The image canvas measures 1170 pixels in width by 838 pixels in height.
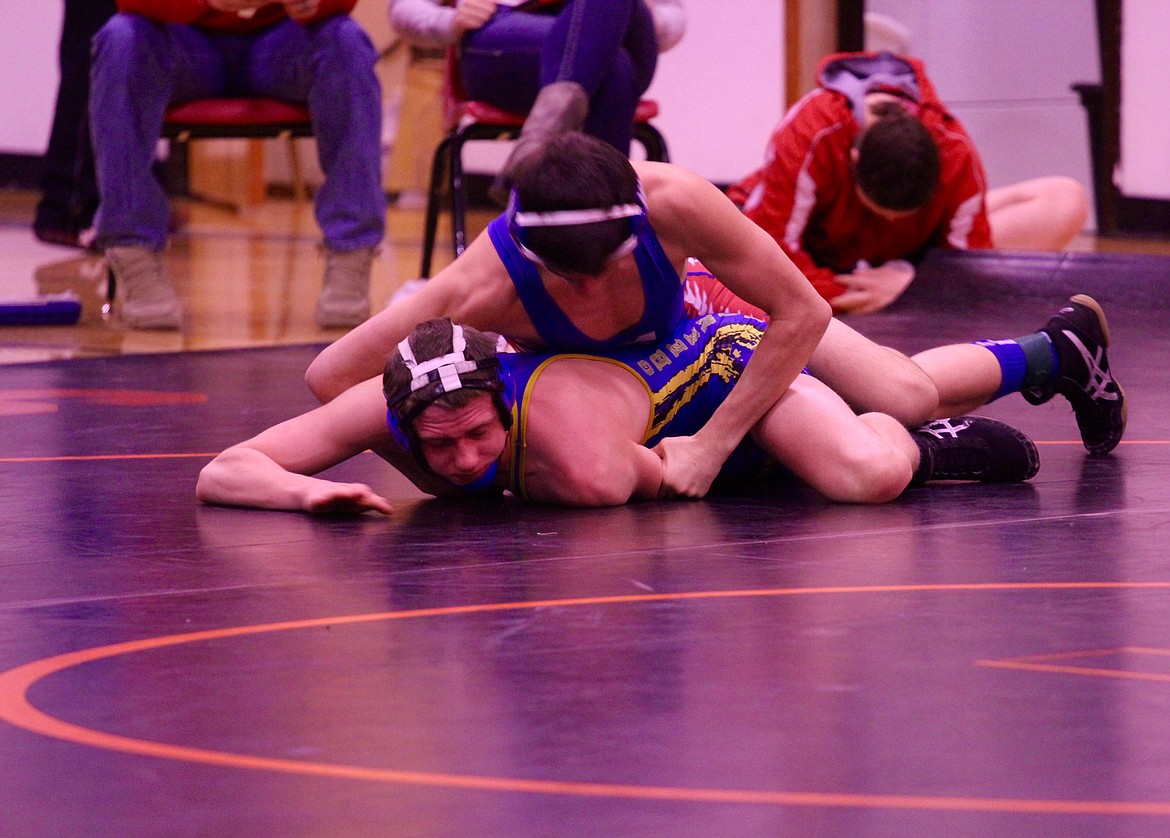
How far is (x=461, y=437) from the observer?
7.33 feet

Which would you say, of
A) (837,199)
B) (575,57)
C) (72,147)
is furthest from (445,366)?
(72,147)

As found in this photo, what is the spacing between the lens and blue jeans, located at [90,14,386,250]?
4.28m

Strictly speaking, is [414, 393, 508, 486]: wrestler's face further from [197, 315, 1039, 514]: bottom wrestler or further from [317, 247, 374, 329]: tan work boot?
[317, 247, 374, 329]: tan work boot

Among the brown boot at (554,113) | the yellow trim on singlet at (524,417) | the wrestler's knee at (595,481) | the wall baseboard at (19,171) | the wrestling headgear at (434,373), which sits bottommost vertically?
the wall baseboard at (19,171)

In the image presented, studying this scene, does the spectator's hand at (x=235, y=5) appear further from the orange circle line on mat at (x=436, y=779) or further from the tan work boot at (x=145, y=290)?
the orange circle line on mat at (x=436, y=779)

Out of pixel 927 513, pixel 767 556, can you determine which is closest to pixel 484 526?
pixel 767 556

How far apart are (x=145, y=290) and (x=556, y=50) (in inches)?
46.2

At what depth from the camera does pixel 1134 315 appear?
15.7ft

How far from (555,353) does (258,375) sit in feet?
4.65

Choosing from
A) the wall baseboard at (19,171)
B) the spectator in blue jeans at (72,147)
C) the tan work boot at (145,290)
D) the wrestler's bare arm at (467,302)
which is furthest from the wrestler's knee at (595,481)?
the wall baseboard at (19,171)

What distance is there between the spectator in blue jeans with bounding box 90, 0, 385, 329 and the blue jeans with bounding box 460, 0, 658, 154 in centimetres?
29

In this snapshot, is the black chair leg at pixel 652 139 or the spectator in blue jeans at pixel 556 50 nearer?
the spectator in blue jeans at pixel 556 50

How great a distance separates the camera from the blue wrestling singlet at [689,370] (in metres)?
2.48

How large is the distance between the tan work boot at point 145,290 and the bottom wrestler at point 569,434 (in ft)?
6.66
